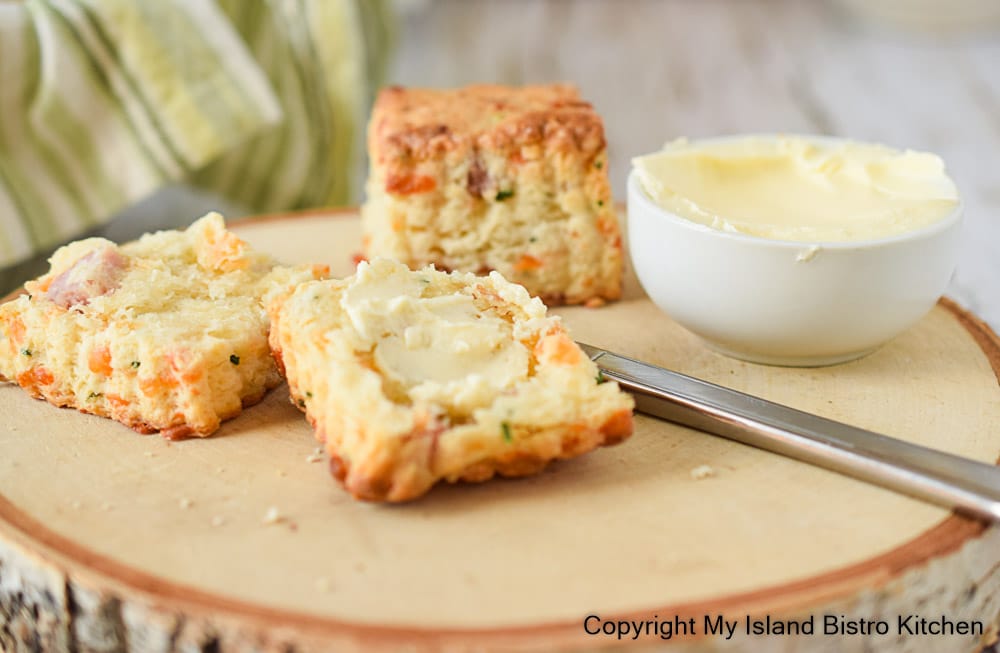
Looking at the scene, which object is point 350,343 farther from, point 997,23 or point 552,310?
point 997,23

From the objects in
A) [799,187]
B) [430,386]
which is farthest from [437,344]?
[799,187]

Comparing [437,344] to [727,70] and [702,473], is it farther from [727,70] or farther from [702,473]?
[727,70]

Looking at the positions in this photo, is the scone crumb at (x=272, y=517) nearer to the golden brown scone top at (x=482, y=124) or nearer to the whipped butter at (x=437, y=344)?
the whipped butter at (x=437, y=344)

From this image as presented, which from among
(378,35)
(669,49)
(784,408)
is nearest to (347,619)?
(784,408)

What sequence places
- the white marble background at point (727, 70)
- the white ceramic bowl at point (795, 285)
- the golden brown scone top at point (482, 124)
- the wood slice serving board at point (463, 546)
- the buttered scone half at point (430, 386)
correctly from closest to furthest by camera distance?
the wood slice serving board at point (463, 546) → the buttered scone half at point (430, 386) → the white ceramic bowl at point (795, 285) → the golden brown scone top at point (482, 124) → the white marble background at point (727, 70)

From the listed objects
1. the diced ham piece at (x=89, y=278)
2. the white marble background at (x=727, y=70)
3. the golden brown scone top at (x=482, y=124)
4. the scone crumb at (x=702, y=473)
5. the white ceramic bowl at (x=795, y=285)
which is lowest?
the white marble background at (x=727, y=70)

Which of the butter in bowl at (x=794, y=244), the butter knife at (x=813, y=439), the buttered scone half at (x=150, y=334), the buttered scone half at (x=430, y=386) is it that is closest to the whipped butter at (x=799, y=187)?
the butter in bowl at (x=794, y=244)
